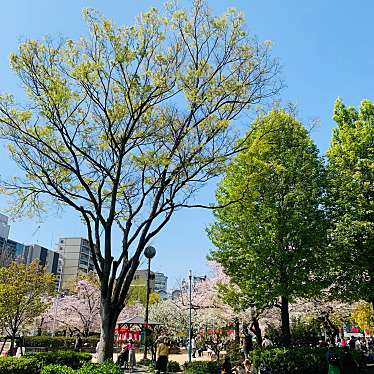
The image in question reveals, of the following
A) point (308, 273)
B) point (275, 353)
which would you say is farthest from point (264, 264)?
point (275, 353)

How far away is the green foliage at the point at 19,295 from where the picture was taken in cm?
2070

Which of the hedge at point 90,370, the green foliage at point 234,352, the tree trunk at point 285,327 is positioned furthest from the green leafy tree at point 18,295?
the tree trunk at point 285,327

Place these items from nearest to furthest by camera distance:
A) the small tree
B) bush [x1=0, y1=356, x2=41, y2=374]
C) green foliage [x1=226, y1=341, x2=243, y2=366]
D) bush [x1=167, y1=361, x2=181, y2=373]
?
bush [x1=0, y1=356, x2=41, y2=374]
bush [x1=167, y1=361, x2=181, y2=373]
green foliage [x1=226, y1=341, x2=243, y2=366]
the small tree

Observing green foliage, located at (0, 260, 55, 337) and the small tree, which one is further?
the small tree

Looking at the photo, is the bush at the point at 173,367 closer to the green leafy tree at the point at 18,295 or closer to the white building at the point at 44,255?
the green leafy tree at the point at 18,295

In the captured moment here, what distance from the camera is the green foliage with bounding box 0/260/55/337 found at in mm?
20703

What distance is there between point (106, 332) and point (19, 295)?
12996 millimetres

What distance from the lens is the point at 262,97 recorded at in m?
11.9

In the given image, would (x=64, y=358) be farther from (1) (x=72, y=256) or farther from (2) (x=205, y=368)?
(1) (x=72, y=256)

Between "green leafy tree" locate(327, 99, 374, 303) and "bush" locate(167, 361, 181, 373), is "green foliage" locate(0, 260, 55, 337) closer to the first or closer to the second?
"bush" locate(167, 361, 181, 373)

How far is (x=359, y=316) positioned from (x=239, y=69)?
21821 millimetres

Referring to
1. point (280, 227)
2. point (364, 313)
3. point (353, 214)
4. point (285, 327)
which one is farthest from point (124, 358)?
point (364, 313)

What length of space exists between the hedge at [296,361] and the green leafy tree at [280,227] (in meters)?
1.67

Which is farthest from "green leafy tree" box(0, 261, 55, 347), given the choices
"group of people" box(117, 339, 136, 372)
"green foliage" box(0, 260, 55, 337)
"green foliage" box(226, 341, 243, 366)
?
"green foliage" box(226, 341, 243, 366)
